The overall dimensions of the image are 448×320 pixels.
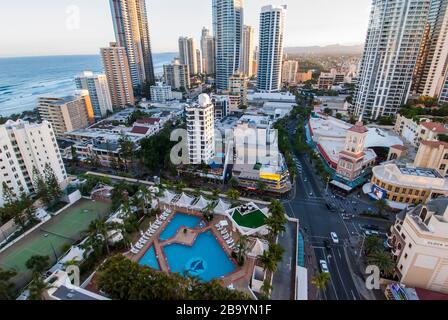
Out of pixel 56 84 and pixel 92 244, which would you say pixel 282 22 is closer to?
pixel 92 244

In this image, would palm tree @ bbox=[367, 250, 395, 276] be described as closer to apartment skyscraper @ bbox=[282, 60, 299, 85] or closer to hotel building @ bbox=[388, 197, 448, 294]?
hotel building @ bbox=[388, 197, 448, 294]

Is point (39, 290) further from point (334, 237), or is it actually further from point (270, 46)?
point (270, 46)

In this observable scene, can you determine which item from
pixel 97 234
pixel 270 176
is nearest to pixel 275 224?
pixel 270 176

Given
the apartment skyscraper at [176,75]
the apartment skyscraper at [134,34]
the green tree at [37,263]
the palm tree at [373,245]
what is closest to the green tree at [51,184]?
the green tree at [37,263]

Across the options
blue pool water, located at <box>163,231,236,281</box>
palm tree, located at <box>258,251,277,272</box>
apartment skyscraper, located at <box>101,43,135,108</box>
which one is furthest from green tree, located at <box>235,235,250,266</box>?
apartment skyscraper, located at <box>101,43,135,108</box>
